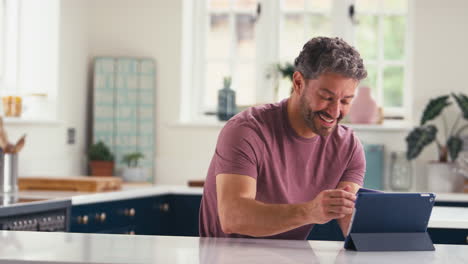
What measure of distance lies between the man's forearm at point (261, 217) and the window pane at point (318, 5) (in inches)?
143

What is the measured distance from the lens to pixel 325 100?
2.36 m

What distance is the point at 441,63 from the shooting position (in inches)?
210

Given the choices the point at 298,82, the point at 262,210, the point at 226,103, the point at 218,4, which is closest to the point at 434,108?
the point at 226,103

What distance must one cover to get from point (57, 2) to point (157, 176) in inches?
56.2

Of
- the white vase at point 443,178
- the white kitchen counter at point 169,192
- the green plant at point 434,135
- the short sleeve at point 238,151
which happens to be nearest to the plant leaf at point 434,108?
the green plant at point 434,135

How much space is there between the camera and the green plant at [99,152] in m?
5.27

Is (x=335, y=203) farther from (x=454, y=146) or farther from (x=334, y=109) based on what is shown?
(x=454, y=146)

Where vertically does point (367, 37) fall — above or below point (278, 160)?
above

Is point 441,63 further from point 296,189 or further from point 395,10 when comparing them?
point 296,189

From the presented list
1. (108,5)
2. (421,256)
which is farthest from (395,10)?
(421,256)

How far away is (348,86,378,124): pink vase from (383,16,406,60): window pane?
0.46 metres

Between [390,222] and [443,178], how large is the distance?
10.4 ft

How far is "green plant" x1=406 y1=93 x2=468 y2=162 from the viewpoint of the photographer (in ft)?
16.7

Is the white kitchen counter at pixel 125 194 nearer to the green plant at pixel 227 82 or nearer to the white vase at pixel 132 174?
the white vase at pixel 132 174
